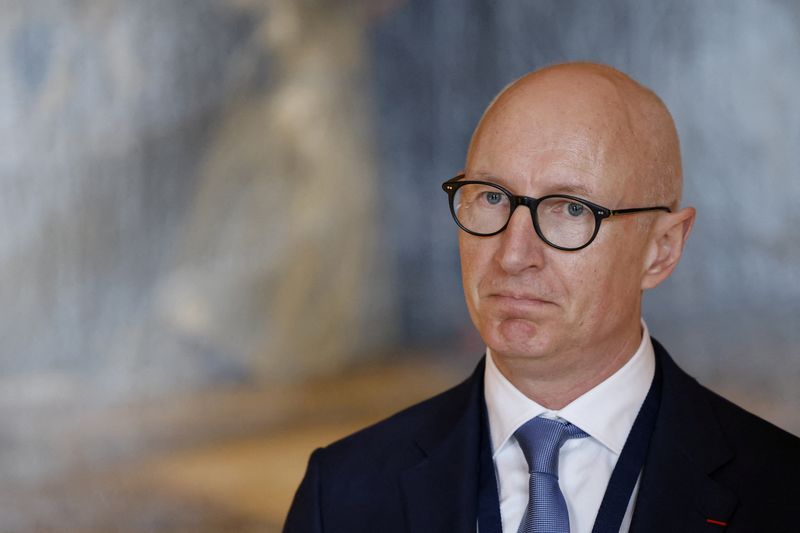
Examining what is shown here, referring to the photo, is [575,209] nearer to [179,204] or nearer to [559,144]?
[559,144]

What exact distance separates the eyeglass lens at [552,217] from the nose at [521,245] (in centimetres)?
2

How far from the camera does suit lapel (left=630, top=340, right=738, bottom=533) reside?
86.6 inches

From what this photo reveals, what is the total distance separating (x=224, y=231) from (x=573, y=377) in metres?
3.46

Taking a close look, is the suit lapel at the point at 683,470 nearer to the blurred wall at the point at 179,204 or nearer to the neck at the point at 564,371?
the neck at the point at 564,371

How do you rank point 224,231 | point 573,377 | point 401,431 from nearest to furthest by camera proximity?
1. point 573,377
2. point 401,431
3. point 224,231

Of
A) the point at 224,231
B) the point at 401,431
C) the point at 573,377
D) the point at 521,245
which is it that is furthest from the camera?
the point at 224,231

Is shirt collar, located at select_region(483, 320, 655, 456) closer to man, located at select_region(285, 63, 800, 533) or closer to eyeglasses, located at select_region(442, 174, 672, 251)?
man, located at select_region(285, 63, 800, 533)

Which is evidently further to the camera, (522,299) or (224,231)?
(224,231)

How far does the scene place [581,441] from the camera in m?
2.36

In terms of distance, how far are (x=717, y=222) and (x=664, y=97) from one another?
58 cm

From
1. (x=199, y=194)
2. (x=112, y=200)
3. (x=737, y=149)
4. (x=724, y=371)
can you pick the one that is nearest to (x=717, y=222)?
(x=737, y=149)

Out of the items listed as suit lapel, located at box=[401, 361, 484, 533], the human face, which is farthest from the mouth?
suit lapel, located at box=[401, 361, 484, 533]

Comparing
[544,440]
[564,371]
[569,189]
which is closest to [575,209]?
[569,189]

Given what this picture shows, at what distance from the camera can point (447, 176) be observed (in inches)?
220
